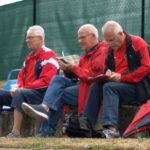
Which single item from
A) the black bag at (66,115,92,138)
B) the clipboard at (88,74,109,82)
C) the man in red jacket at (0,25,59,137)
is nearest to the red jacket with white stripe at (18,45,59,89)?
the man in red jacket at (0,25,59,137)

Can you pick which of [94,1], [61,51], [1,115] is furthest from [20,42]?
[1,115]

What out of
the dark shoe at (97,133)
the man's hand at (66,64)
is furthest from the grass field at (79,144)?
the man's hand at (66,64)

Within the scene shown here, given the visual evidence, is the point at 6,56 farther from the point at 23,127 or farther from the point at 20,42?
the point at 23,127

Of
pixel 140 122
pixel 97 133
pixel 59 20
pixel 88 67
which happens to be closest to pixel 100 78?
pixel 88 67

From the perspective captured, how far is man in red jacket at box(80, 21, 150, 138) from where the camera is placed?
693cm

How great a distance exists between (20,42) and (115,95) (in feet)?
15.1

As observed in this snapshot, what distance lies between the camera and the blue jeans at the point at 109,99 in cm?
689

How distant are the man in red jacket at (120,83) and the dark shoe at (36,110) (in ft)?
1.47

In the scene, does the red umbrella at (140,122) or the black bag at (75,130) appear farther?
the black bag at (75,130)

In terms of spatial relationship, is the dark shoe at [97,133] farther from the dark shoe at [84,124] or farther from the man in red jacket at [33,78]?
the man in red jacket at [33,78]

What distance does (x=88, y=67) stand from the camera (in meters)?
7.61

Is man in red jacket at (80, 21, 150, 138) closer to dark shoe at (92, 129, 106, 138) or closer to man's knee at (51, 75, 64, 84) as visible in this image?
dark shoe at (92, 129, 106, 138)

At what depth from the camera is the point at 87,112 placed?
7145mm

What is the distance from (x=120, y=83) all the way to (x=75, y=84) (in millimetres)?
871
